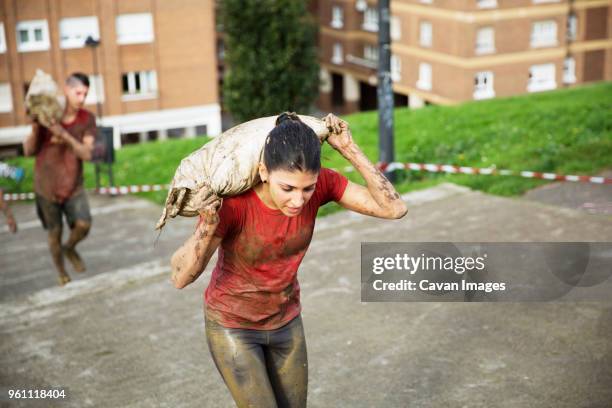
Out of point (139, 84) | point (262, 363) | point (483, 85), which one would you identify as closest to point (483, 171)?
point (262, 363)

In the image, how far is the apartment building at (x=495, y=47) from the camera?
4178 centimetres

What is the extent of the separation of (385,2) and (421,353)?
592 cm

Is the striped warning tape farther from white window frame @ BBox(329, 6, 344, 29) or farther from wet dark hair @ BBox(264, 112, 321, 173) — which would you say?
white window frame @ BBox(329, 6, 344, 29)

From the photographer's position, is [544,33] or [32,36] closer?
[32,36]

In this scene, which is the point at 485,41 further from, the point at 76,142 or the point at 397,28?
the point at 76,142

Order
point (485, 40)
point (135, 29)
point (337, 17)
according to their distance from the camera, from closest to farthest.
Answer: point (135, 29), point (485, 40), point (337, 17)

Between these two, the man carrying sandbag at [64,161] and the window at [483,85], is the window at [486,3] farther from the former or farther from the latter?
the man carrying sandbag at [64,161]

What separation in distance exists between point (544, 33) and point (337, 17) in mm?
14407

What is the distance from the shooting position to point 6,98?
127ft

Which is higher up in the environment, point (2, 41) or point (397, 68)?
point (2, 41)

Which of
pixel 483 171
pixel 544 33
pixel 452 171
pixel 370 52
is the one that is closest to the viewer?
pixel 483 171

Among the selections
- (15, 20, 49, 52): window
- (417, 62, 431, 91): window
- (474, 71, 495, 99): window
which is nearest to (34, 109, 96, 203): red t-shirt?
(15, 20, 49, 52): window

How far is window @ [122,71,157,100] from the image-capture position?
40.8 m

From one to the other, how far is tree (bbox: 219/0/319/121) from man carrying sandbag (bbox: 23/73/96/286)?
28.6 metres
